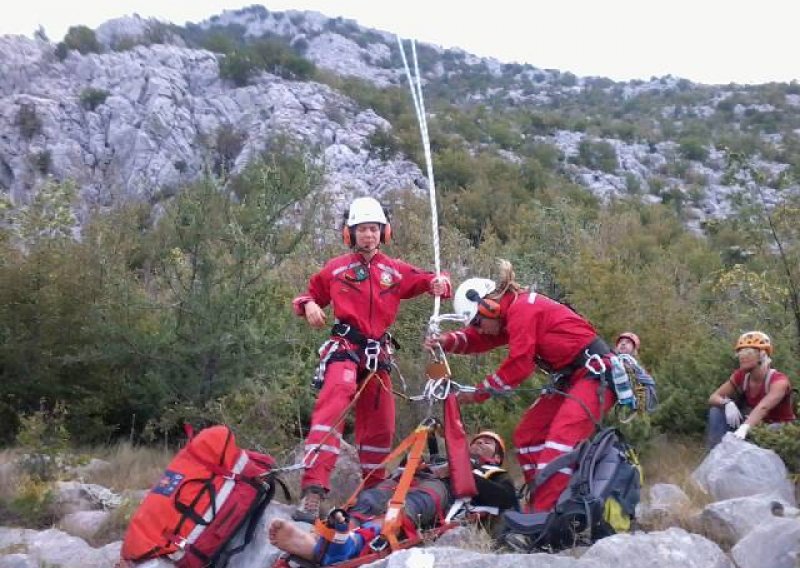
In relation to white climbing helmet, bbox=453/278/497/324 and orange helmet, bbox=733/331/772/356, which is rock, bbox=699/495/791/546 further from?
orange helmet, bbox=733/331/772/356

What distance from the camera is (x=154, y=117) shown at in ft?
98.6

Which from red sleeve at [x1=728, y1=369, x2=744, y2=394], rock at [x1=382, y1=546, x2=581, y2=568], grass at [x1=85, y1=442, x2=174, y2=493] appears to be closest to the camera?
rock at [x1=382, y1=546, x2=581, y2=568]

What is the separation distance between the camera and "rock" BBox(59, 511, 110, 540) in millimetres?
5402

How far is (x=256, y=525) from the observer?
472 cm

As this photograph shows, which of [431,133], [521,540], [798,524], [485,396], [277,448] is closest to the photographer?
[798,524]

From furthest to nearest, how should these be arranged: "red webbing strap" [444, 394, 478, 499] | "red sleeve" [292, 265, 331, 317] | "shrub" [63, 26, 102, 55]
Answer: "shrub" [63, 26, 102, 55]
"red sleeve" [292, 265, 331, 317]
"red webbing strap" [444, 394, 478, 499]

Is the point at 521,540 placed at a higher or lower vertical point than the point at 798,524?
lower

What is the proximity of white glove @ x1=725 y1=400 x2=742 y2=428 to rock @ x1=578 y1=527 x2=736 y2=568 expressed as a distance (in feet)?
10.4

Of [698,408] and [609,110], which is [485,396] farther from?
[609,110]

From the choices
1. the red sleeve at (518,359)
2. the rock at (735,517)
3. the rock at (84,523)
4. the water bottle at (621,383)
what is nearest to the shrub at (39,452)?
the rock at (84,523)

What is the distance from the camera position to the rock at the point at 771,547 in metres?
3.81

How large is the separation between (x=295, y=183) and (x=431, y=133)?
2754 centimetres

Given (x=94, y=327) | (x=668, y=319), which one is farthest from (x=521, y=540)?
(x=668, y=319)

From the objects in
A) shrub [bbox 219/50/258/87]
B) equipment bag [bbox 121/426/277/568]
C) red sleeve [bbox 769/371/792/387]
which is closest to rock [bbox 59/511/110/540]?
equipment bag [bbox 121/426/277/568]
